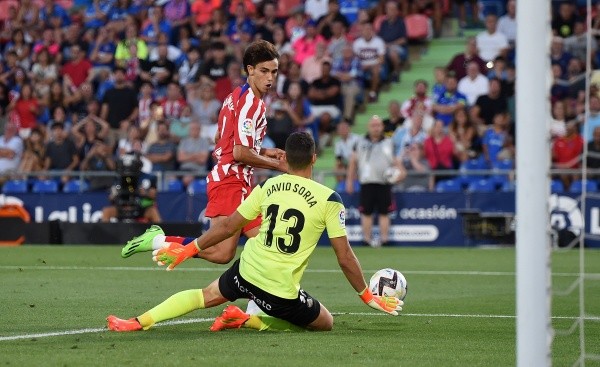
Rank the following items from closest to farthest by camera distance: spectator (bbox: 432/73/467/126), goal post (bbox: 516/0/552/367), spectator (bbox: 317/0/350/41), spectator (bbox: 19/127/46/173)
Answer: goal post (bbox: 516/0/552/367)
spectator (bbox: 432/73/467/126)
spectator (bbox: 19/127/46/173)
spectator (bbox: 317/0/350/41)

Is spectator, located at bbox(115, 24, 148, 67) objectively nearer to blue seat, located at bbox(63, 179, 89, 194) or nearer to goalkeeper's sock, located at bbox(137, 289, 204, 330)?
blue seat, located at bbox(63, 179, 89, 194)

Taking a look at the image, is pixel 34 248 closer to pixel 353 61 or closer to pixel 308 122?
pixel 308 122

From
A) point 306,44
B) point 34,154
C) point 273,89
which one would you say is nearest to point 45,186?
point 34,154

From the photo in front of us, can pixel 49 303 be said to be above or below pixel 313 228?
below

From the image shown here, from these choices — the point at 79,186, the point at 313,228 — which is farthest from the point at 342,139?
the point at 313,228

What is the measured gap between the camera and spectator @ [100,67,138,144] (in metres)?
27.3

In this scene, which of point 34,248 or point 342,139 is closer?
point 34,248

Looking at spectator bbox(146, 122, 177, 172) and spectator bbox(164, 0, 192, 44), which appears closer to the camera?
spectator bbox(146, 122, 177, 172)

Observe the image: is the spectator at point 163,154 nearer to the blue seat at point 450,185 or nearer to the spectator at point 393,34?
the spectator at point 393,34

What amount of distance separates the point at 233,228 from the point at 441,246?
14.3 meters

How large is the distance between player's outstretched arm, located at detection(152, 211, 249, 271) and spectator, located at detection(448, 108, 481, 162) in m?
15.0

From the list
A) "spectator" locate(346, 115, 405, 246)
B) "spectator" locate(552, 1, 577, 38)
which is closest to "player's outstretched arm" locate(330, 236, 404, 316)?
"spectator" locate(346, 115, 405, 246)

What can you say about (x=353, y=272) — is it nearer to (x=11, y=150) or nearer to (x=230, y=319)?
(x=230, y=319)

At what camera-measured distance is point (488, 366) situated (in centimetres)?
Result: 722
